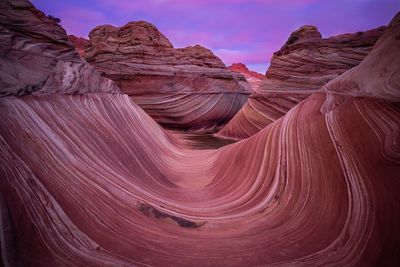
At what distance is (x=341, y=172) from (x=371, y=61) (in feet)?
3.04

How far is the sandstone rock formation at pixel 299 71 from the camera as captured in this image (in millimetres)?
5520

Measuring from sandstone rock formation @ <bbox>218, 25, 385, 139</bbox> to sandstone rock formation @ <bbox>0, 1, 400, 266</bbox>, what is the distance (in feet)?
12.4

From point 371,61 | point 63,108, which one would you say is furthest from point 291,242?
point 63,108

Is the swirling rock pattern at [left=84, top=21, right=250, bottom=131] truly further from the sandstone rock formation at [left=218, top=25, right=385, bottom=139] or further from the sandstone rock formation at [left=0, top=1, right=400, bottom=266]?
the sandstone rock formation at [left=0, top=1, right=400, bottom=266]

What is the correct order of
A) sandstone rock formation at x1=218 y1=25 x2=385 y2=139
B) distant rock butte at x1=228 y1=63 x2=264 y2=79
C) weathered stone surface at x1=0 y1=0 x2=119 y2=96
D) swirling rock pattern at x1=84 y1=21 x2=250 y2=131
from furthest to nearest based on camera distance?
distant rock butte at x1=228 y1=63 x2=264 y2=79 → swirling rock pattern at x1=84 y1=21 x2=250 y2=131 → sandstone rock formation at x1=218 y1=25 x2=385 y2=139 → weathered stone surface at x1=0 y1=0 x2=119 y2=96

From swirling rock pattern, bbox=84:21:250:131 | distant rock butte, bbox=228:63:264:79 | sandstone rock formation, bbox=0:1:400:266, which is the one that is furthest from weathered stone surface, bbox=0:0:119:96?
distant rock butte, bbox=228:63:264:79

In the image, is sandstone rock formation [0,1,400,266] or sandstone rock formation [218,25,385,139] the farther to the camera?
sandstone rock formation [218,25,385,139]

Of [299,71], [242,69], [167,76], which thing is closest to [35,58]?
[299,71]

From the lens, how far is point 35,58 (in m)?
1.89

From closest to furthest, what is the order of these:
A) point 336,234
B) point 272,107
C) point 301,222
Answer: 1. point 336,234
2. point 301,222
3. point 272,107

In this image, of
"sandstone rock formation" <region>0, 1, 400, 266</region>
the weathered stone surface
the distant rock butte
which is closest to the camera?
"sandstone rock formation" <region>0, 1, 400, 266</region>

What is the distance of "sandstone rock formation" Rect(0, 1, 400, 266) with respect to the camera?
2.98ft

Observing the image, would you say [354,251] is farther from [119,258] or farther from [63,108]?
[63,108]

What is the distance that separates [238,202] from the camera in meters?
1.53
